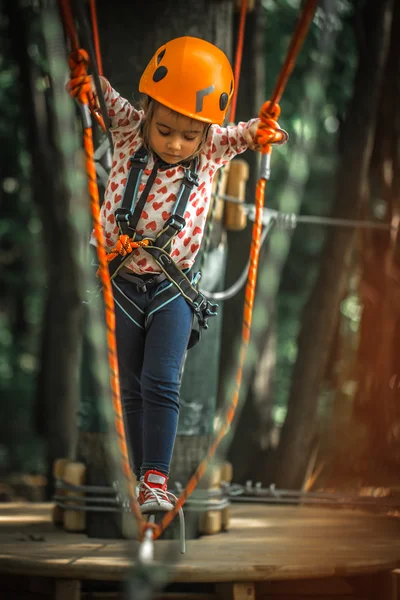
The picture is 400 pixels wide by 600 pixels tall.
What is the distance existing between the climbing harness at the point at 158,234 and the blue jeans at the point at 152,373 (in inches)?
1.4

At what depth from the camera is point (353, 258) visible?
25.2 feet

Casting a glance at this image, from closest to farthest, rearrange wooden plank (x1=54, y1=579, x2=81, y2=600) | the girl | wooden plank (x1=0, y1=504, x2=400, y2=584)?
1. the girl
2. wooden plank (x1=0, y1=504, x2=400, y2=584)
3. wooden plank (x1=54, y1=579, x2=81, y2=600)

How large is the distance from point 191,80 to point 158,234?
465 mm

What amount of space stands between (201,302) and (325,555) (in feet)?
5.29

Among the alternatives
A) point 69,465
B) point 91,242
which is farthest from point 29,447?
point 91,242

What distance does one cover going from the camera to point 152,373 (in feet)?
10.6

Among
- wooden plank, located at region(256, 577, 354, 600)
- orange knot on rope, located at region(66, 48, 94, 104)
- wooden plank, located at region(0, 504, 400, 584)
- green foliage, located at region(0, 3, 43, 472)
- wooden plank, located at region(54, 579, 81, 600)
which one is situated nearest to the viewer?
orange knot on rope, located at region(66, 48, 94, 104)

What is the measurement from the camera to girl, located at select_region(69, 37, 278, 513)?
10.4 feet

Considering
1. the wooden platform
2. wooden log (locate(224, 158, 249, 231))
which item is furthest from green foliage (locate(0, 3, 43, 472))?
the wooden platform

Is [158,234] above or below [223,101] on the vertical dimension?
below

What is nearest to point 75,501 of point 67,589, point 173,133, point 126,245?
point 67,589

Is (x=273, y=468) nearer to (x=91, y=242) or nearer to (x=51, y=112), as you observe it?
(x=51, y=112)

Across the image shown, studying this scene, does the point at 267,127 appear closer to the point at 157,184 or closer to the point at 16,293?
the point at 157,184

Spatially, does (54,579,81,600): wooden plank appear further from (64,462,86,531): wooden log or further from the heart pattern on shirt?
the heart pattern on shirt
